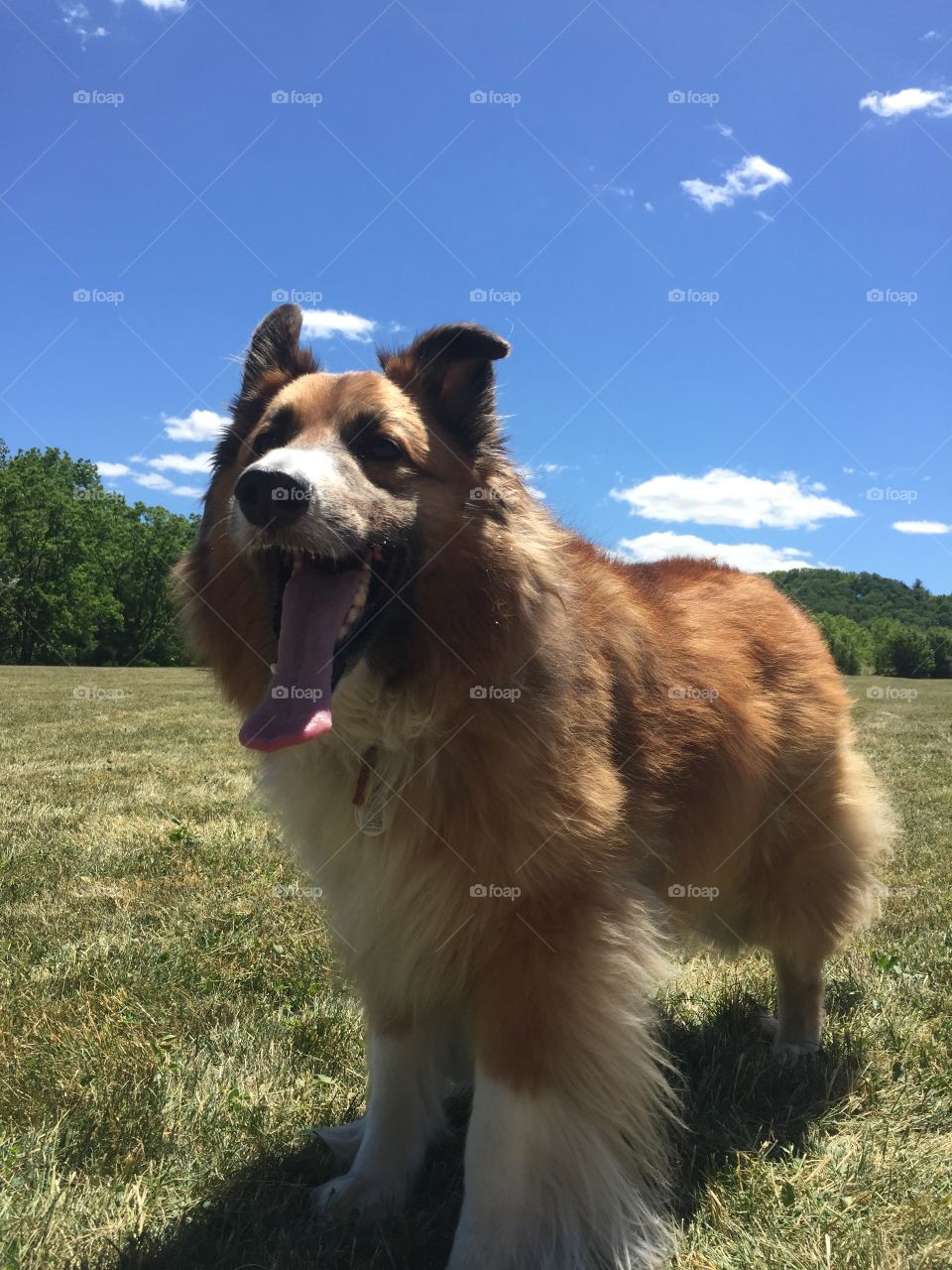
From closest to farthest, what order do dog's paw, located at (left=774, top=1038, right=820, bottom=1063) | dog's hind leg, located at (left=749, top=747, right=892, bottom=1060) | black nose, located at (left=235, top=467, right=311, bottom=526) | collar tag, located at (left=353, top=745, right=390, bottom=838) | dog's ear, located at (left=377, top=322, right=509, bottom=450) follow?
black nose, located at (left=235, top=467, right=311, bottom=526)
collar tag, located at (left=353, top=745, right=390, bottom=838)
dog's ear, located at (left=377, top=322, right=509, bottom=450)
dog's paw, located at (left=774, top=1038, right=820, bottom=1063)
dog's hind leg, located at (left=749, top=747, right=892, bottom=1060)

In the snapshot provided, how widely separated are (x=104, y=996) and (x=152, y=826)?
3.87 metres

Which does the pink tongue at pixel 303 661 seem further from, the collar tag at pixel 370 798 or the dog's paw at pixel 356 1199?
the dog's paw at pixel 356 1199

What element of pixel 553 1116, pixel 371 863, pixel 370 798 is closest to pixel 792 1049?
pixel 553 1116

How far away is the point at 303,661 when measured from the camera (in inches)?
109

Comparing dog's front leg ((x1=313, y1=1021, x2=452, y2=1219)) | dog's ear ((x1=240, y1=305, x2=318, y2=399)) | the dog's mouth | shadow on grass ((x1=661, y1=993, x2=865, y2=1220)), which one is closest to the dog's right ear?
dog's ear ((x1=240, y1=305, x2=318, y2=399))

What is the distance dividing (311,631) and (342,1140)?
202 centimetres

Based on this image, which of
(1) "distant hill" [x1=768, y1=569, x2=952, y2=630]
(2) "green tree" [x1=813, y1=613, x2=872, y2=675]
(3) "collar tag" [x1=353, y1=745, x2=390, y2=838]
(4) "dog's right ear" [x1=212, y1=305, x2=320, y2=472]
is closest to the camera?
(3) "collar tag" [x1=353, y1=745, x2=390, y2=838]

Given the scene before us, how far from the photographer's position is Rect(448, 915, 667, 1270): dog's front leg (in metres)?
2.70

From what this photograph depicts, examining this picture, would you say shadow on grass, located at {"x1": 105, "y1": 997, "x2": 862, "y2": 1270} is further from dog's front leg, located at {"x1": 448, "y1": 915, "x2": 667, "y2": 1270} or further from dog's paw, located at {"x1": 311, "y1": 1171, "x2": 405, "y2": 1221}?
dog's front leg, located at {"x1": 448, "y1": 915, "x2": 667, "y2": 1270}

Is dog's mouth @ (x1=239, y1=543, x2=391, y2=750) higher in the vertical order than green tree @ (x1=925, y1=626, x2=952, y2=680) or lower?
lower

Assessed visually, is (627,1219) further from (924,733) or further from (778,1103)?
(924,733)

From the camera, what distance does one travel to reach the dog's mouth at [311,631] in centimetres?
270

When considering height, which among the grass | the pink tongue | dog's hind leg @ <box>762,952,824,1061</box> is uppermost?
the pink tongue

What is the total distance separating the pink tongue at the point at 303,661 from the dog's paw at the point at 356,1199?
1636mm
